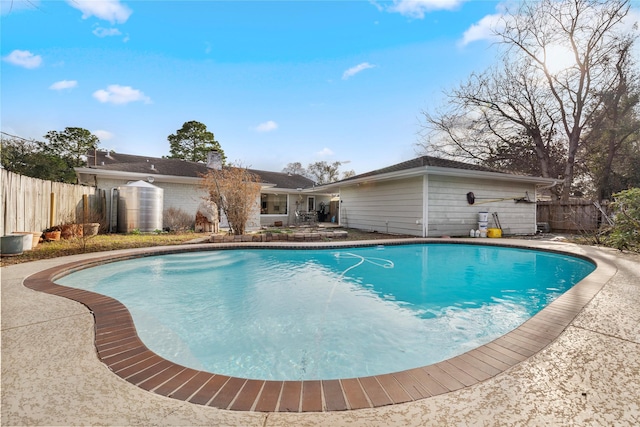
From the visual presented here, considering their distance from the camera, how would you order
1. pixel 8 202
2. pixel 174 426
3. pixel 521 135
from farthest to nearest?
pixel 521 135
pixel 8 202
pixel 174 426

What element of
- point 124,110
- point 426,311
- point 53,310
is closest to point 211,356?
point 53,310

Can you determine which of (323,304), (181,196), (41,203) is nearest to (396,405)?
(323,304)

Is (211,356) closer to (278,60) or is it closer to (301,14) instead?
(301,14)

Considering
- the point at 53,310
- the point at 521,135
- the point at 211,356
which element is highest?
the point at 521,135

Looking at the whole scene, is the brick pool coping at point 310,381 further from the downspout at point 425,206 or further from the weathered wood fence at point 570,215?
the weathered wood fence at point 570,215

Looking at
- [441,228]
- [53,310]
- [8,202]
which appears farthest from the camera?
[441,228]

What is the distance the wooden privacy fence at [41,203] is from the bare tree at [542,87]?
2021 cm

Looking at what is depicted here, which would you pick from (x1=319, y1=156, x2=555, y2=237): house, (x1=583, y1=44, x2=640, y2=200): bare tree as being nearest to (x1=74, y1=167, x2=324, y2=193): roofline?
(x1=319, y1=156, x2=555, y2=237): house

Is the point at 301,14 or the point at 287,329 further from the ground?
the point at 301,14

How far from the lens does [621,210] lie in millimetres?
7066

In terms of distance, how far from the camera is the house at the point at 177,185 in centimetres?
1173

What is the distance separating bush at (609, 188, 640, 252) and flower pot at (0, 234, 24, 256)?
14.2m

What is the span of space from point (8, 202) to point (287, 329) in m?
7.61

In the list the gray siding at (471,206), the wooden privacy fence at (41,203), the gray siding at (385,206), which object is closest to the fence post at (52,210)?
the wooden privacy fence at (41,203)
